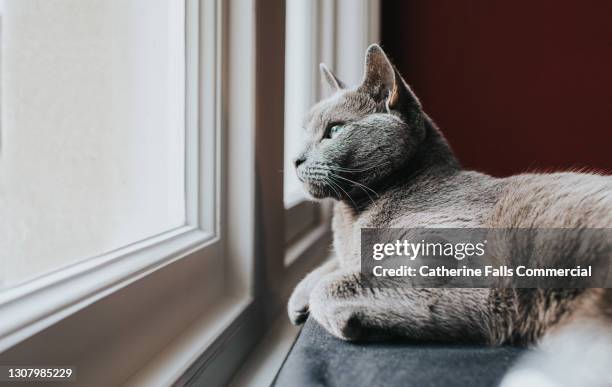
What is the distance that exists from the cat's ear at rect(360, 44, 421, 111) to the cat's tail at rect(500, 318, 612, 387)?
0.98ft

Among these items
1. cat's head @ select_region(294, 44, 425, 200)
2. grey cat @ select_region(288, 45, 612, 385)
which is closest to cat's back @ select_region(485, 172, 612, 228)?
grey cat @ select_region(288, 45, 612, 385)

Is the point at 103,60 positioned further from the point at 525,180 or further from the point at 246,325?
the point at 525,180

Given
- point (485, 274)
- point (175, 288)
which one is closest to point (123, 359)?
point (175, 288)

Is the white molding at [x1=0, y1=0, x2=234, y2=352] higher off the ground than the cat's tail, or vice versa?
the white molding at [x1=0, y1=0, x2=234, y2=352]

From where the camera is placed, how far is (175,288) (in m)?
0.58

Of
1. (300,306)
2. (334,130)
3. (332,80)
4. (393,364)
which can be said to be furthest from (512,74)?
(393,364)

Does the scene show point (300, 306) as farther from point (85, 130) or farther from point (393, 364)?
point (85, 130)

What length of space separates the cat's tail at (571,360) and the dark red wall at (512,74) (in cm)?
125

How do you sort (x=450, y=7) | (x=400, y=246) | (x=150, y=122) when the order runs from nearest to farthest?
(x=400, y=246)
(x=150, y=122)
(x=450, y=7)

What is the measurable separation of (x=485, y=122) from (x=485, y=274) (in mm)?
1350

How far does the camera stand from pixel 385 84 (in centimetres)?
63

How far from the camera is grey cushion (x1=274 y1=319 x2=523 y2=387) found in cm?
41

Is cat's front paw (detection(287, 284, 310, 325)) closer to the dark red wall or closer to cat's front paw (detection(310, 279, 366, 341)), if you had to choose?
cat's front paw (detection(310, 279, 366, 341))

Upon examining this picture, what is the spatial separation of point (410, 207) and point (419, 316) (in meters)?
0.14
